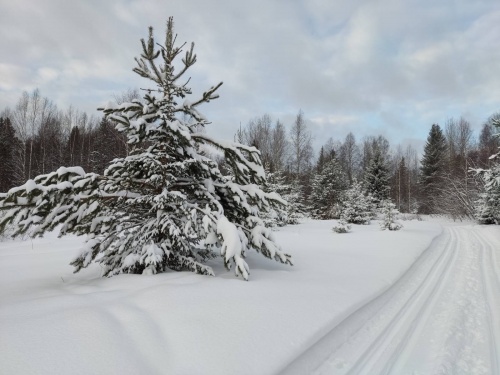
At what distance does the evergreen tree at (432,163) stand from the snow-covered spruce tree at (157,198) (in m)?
39.3

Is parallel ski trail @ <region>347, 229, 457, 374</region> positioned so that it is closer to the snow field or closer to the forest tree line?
the snow field

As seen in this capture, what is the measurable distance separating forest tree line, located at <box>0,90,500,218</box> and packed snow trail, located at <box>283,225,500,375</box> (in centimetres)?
1667

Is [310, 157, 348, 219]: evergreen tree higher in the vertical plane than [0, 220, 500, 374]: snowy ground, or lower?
higher

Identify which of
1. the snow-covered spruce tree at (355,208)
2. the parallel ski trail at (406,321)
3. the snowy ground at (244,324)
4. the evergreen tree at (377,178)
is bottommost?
the parallel ski trail at (406,321)

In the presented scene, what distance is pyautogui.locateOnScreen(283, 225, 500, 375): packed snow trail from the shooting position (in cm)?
281

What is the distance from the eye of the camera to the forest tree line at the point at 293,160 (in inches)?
1156

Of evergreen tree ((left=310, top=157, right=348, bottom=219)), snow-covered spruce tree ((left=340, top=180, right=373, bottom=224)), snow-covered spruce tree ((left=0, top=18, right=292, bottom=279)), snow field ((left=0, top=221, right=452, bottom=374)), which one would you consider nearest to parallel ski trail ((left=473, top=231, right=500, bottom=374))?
snow field ((left=0, top=221, right=452, bottom=374))

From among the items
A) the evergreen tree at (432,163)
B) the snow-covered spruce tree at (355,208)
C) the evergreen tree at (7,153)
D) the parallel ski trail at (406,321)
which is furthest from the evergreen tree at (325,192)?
the evergreen tree at (7,153)

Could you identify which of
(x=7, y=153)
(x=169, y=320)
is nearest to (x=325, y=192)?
(x=169, y=320)

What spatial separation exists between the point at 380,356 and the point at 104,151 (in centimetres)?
3583

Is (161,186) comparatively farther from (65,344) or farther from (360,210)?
(360,210)

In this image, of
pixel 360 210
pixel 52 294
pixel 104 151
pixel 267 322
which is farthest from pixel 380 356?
pixel 104 151

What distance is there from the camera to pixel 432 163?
40906 mm

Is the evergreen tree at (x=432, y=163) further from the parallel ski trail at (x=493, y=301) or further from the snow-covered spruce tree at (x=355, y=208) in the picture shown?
the parallel ski trail at (x=493, y=301)
